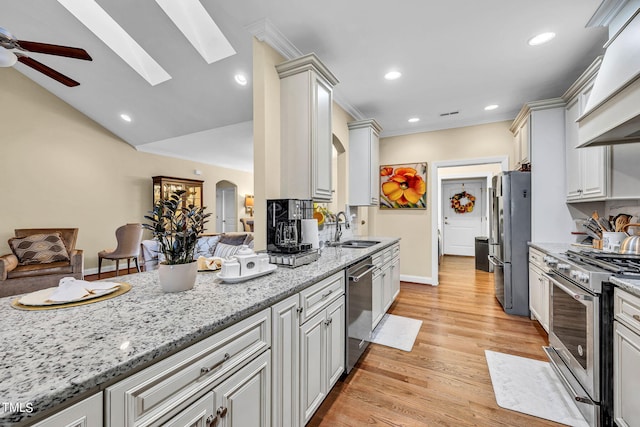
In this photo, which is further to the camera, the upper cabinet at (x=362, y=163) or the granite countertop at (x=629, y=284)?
the upper cabinet at (x=362, y=163)

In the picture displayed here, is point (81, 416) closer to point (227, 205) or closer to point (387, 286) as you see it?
point (387, 286)

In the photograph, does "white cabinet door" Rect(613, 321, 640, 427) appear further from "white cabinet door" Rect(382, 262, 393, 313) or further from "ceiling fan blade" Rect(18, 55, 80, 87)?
"ceiling fan blade" Rect(18, 55, 80, 87)

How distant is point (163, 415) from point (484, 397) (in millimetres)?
2034

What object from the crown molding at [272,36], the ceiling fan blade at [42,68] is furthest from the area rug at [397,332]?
the ceiling fan blade at [42,68]

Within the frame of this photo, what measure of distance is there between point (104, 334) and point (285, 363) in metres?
0.75

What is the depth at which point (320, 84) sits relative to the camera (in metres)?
2.40

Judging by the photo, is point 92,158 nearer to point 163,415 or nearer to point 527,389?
point 163,415

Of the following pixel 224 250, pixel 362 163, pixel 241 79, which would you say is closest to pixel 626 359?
pixel 362 163

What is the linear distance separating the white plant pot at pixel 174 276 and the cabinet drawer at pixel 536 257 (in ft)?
10.4

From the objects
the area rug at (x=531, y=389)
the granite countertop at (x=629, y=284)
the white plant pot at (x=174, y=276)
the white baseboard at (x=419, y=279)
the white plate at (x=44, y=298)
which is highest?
the white plant pot at (x=174, y=276)

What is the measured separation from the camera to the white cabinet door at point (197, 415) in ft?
2.56

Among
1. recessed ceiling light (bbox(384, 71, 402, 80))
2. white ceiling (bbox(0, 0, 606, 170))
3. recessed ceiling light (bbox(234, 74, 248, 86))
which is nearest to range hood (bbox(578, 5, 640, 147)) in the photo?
white ceiling (bbox(0, 0, 606, 170))

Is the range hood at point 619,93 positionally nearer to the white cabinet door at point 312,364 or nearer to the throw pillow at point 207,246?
the white cabinet door at point 312,364

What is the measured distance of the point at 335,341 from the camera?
1.79 meters
